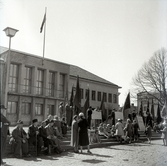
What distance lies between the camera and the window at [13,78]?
107 feet

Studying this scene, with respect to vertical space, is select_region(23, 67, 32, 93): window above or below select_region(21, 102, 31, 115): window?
above

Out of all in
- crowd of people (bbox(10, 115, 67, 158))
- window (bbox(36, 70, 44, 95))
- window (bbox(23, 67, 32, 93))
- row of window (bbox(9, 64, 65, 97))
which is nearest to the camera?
Answer: crowd of people (bbox(10, 115, 67, 158))

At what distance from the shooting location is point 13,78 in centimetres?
3316

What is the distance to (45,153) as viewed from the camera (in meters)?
10.8

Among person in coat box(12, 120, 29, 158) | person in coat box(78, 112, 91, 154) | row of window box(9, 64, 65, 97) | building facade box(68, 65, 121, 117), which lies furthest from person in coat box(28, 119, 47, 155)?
building facade box(68, 65, 121, 117)

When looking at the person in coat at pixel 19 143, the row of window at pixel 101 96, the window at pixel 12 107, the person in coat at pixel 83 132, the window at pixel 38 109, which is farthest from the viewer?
the row of window at pixel 101 96

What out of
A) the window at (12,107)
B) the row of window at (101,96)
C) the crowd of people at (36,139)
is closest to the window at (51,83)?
the window at (12,107)

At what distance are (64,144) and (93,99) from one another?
33.1 m

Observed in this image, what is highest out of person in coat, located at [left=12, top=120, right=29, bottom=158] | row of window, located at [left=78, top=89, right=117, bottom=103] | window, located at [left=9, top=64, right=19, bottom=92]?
window, located at [left=9, top=64, right=19, bottom=92]

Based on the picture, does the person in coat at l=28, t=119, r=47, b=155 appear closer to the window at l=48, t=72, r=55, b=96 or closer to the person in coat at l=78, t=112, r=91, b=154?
the person in coat at l=78, t=112, r=91, b=154

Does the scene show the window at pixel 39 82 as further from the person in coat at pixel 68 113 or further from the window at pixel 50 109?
the person in coat at pixel 68 113

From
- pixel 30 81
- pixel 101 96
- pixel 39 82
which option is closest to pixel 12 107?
pixel 30 81

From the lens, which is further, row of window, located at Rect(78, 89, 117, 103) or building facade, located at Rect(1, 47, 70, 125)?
row of window, located at Rect(78, 89, 117, 103)

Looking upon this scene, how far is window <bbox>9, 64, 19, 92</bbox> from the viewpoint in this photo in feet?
107
